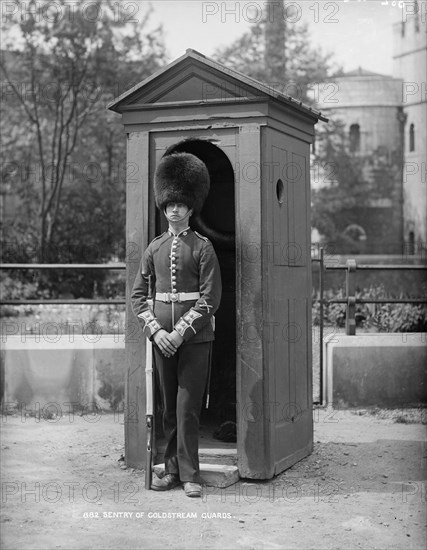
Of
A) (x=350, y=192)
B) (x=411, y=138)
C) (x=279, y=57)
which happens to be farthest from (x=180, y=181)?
(x=411, y=138)

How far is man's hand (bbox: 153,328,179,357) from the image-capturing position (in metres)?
4.96

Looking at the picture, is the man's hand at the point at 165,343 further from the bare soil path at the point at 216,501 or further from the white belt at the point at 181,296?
the bare soil path at the point at 216,501

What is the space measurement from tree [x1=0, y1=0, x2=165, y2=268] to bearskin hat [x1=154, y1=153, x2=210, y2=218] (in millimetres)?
12263

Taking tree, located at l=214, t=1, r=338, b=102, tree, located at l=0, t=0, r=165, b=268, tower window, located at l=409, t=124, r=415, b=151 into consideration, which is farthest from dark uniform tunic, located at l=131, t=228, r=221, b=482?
tower window, located at l=409, t=124, r=415, b=151

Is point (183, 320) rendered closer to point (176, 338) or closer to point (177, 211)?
point (176, 338)

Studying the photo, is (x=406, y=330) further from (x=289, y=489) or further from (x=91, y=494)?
(x=91, y=494)

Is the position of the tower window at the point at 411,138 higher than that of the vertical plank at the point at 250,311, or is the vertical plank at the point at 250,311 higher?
the tower window at the point at 411,138

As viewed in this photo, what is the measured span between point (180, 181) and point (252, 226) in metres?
0.54

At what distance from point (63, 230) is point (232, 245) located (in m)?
13.1

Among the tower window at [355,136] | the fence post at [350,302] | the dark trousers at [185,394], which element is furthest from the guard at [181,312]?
the tower window at [355,136]

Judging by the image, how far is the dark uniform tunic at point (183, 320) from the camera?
16.4 ft

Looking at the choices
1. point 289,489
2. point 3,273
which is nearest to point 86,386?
point 289,489

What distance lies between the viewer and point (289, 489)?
5.16m

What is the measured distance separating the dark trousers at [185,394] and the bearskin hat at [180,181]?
90cm
